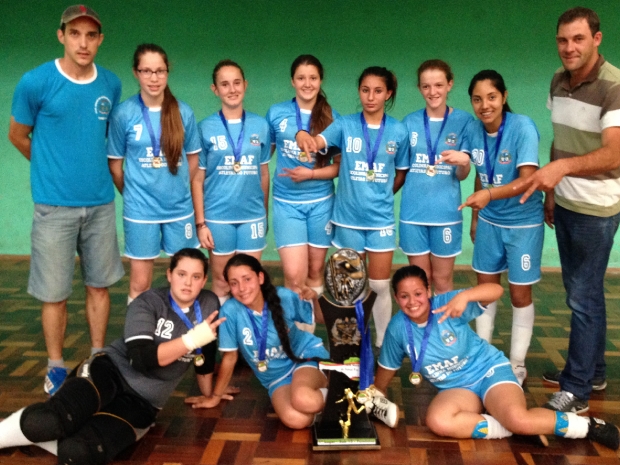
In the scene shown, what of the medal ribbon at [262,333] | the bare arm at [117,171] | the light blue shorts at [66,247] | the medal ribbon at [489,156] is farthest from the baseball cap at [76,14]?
the medal ribbon at [489,156]

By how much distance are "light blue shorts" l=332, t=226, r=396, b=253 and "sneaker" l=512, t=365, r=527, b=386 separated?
0.94m

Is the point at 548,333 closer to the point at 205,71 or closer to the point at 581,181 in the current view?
the point at 581,181

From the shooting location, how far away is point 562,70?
3.39 m

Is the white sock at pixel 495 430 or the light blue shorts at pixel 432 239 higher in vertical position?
the light blue shorts at pixel 432 239

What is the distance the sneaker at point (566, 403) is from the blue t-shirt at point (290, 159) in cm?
165

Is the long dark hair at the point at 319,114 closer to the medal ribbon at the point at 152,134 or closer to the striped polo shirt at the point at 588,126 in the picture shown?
the medal ribbon at the point at 152,134

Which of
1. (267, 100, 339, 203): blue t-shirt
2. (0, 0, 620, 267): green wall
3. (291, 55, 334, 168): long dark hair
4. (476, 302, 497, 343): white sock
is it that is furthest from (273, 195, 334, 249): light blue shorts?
(0, 0, 620, 267): green wall

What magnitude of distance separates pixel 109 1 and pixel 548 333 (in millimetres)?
4670

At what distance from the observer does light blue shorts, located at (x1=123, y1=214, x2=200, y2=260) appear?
3.63 m

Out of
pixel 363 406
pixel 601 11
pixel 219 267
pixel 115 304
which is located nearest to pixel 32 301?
pixel 115 304

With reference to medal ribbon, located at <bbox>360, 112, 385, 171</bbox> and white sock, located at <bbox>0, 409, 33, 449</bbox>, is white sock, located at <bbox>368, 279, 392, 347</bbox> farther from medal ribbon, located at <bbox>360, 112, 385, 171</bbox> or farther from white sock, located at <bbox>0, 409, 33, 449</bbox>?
white sock, located at <bbox>0, 409, 33, 449</bbox>

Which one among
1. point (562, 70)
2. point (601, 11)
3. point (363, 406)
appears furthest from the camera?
point (601, 11)

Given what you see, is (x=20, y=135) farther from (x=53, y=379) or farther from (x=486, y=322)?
(x=486, y=322)

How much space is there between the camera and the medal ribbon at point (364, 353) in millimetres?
3020
